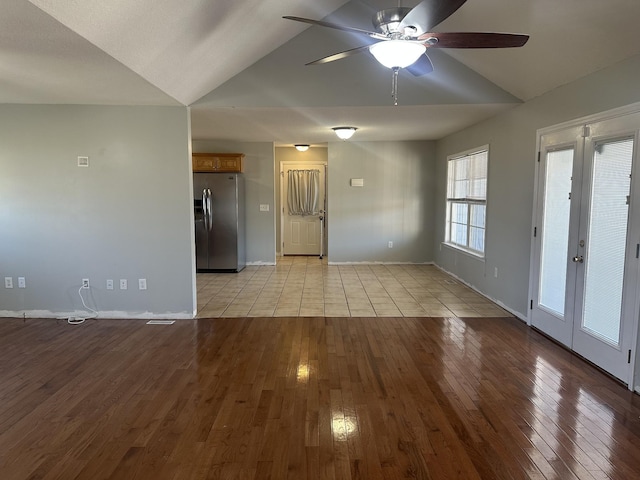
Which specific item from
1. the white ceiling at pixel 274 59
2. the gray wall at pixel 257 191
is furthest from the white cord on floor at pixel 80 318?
the gray wall at pixel 257 191

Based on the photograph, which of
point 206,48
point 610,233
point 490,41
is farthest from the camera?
point 206,48

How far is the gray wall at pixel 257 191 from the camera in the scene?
738 cm

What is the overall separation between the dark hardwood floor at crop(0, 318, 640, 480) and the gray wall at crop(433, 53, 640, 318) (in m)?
1.04

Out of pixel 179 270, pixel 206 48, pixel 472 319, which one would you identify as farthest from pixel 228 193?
pixel 472 319

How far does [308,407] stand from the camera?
8.39ft

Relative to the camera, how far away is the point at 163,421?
2.41 meters

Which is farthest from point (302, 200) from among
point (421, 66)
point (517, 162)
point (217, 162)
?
point (421, 66)

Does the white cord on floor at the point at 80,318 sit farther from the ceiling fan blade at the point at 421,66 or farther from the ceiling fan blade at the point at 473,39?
the ceiling fan blade at the point at 473,39

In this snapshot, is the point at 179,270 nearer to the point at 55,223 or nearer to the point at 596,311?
the point at 55,223

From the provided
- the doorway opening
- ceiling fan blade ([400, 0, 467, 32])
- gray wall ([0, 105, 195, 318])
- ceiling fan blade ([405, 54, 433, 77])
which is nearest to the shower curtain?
the doorway opening

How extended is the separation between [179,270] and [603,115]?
13.5 ft

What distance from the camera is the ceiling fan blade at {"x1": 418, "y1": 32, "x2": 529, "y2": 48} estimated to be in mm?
2221

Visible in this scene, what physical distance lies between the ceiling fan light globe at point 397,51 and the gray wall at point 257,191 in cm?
517

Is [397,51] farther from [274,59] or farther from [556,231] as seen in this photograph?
[556,231]
